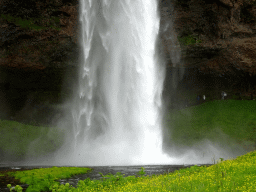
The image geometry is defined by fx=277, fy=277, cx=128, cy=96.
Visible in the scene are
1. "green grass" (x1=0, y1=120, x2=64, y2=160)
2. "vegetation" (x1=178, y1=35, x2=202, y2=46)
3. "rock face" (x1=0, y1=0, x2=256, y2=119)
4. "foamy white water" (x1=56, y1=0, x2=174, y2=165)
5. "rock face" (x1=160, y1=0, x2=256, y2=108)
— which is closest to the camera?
"foamy white water" (x1=56, y1=0, x2=174, y2=165)

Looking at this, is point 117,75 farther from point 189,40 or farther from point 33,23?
point 33,23

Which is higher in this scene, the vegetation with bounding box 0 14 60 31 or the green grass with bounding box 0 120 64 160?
the vegetation with bounding box 0 14 60 31

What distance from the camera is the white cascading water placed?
1382 inches

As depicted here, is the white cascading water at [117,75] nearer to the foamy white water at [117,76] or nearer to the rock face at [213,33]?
the foamy white water at [117,76]

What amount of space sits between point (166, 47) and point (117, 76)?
32.7 ft

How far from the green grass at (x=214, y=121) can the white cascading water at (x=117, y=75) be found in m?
8.35

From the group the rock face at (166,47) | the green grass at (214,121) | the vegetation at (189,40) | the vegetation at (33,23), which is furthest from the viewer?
the vegetation at (189,40)

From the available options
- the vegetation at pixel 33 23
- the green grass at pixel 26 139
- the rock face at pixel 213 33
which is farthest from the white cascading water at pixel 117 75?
the rock face at pixel 213 33

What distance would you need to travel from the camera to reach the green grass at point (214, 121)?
4125 centimetres

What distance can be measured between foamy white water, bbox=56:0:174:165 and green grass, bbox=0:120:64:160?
315cm

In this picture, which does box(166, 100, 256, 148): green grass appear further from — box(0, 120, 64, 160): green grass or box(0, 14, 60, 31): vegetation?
box(0, 14, 60, 31): vegetation

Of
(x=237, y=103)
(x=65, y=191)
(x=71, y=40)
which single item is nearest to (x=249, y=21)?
(x=237, y=103)

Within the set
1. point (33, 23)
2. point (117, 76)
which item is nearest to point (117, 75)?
point (117, 76)

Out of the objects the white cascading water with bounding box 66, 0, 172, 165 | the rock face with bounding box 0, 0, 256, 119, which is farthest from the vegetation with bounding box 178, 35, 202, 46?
the white cascading water with bounding box 66, 0, 172, 165
